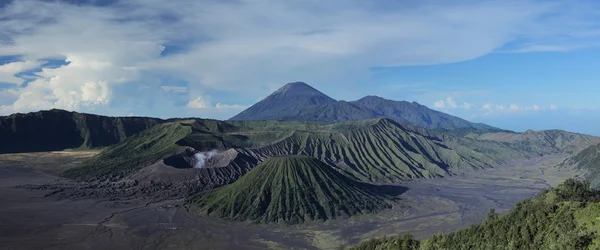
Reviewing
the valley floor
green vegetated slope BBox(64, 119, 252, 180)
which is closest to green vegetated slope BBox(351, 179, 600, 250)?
the valley floor

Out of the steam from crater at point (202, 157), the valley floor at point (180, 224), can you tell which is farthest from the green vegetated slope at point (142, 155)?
the valley floor at point (180, 224)

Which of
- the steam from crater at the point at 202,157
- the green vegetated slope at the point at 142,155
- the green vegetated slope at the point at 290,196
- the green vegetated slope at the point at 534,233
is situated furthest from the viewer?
the green vegetated slope at the point at 142,155

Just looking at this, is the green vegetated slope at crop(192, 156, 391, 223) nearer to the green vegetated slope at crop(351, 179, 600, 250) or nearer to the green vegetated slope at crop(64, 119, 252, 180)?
the green vegetated slope at crop(64, 119, 252, 180)

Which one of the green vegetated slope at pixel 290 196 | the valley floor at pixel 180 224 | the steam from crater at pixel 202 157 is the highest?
the steam from crater at pixel 202 157

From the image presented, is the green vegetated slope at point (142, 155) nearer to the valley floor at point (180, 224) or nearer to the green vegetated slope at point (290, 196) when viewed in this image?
the valley floor at point (180, 224)

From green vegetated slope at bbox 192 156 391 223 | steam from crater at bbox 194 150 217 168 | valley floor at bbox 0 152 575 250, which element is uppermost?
steam from crater at bbox 194 150 217 168

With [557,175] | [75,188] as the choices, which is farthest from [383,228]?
[557,175]

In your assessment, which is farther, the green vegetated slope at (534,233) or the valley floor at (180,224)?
the valley floor at (180,224)

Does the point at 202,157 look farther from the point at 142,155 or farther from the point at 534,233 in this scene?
the point at 534,233
